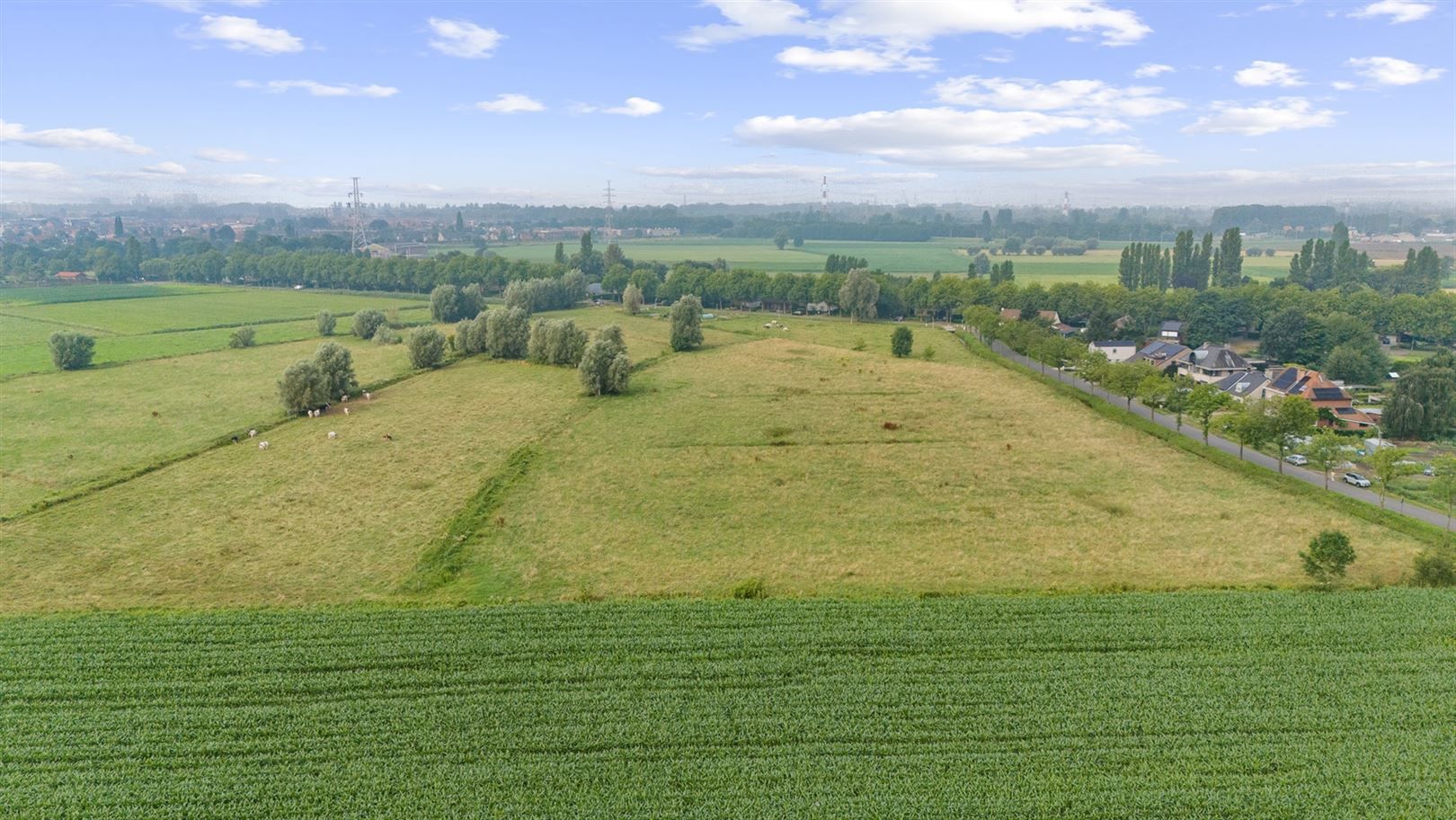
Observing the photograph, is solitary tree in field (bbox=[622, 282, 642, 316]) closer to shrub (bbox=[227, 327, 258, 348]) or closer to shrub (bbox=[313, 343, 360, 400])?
shrub (bbox=[227, 327, 258, 348])

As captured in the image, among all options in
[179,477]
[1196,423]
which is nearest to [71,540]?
[179,477]

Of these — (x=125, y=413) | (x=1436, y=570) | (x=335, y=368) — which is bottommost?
(x=1436, y=570)

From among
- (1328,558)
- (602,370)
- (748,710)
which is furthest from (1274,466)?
(602,370)

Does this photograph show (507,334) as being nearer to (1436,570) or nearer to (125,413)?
(125,413)

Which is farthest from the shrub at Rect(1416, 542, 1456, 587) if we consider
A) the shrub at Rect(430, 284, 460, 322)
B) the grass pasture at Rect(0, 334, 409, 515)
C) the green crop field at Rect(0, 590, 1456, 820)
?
the shrub at Rect(430, 284, 460, 322)

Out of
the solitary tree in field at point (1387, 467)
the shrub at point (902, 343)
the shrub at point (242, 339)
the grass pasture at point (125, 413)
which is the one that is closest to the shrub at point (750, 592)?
the solitary tree in field at point (1387, 467)
